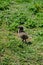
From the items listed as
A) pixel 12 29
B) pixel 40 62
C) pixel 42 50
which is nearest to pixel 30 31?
pixel 12 29

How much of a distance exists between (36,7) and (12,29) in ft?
6.91

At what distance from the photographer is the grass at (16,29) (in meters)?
8.37

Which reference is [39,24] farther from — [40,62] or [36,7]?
[40,62]

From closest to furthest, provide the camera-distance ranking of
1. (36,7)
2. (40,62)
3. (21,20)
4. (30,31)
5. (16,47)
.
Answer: (40,62) < (16,47) < (30,31) < (21,20) < (36,7)

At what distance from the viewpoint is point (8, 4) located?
12742 mm

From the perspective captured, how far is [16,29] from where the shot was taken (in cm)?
1034

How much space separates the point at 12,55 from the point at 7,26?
7.47 feet

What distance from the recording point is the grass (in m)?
8.37

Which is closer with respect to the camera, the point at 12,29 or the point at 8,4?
the point at 12,29

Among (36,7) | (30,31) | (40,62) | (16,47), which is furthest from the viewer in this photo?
(36,7)

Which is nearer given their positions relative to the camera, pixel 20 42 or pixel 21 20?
pixel 20 42

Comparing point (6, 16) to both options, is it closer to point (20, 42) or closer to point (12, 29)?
point (12, 29)

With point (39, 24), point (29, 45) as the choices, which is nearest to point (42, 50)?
point (29, 45)

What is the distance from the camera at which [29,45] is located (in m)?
9.11
